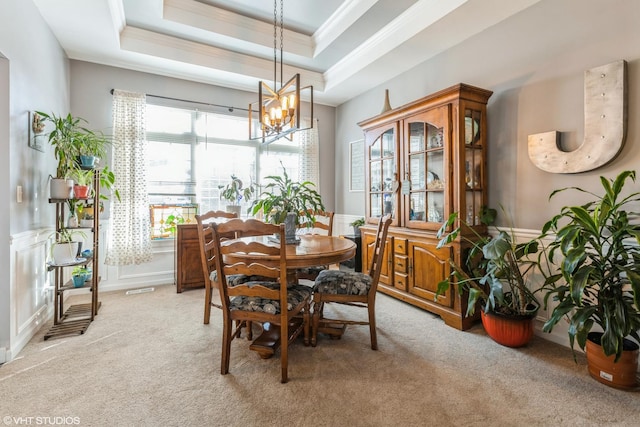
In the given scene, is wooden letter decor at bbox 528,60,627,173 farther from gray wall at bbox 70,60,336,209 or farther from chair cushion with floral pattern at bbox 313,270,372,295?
gray wall at bbox 70,60,336,209

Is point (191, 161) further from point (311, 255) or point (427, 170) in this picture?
point (427, 170)

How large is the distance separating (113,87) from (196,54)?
1095mm

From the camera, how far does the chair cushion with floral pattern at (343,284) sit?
7.27ft

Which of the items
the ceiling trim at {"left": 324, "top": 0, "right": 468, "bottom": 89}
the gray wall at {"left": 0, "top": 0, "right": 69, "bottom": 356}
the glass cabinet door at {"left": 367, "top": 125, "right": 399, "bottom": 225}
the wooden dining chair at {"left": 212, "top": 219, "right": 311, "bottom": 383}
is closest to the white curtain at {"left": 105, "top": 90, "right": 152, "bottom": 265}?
the gray wall at {"left": 0, "top": 0, "right": 69, "bottom": 356}

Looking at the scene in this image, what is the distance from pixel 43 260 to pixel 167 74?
8.43ft

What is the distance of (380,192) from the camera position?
11.5 feet

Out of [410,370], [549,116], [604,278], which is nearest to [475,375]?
[410,370]

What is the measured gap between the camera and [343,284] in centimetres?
224

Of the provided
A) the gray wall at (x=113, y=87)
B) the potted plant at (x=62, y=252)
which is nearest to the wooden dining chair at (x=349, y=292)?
the potted plant at (x=62, y=252)

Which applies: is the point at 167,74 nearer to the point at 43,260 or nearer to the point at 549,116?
the point at 43,260

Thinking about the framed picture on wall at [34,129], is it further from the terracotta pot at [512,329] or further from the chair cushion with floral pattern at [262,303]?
the terracotta pot at [512,329]

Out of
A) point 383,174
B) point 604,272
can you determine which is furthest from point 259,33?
point 604,272

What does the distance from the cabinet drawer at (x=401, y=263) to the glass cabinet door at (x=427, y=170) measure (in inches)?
14.1

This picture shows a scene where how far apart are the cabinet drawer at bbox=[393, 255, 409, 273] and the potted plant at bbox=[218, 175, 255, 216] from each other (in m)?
2.15
